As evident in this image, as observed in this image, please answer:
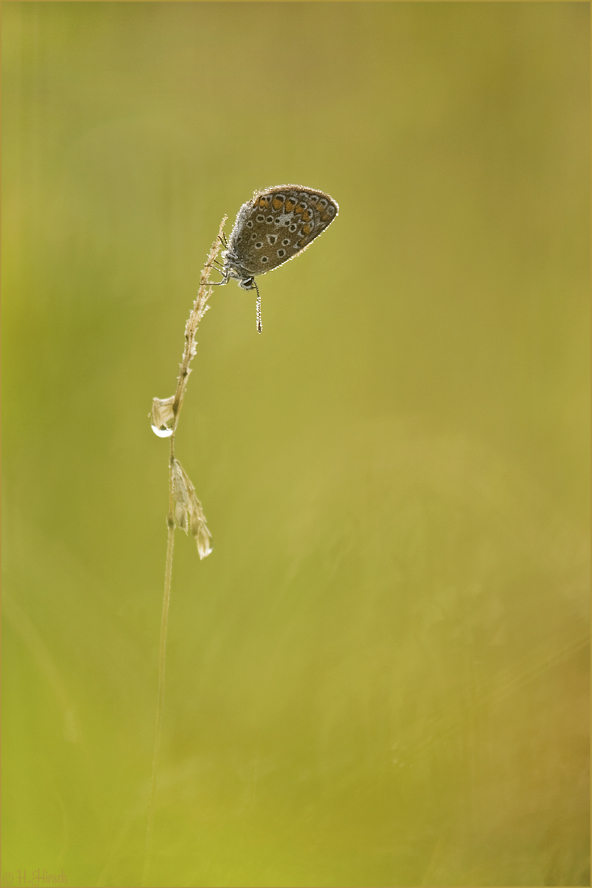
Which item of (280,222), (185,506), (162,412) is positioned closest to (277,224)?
(280,222)

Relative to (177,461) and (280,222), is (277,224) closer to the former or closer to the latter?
(280,222)

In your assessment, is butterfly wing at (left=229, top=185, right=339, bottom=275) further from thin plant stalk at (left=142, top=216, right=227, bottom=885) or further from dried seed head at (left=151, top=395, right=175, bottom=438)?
dried seed head at (left=151, top=395, right=175, bottom=438)

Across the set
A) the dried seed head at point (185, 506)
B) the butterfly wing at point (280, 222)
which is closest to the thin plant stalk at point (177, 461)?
the dried seed head at point (185, 506)

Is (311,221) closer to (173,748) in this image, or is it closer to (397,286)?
(397,286)

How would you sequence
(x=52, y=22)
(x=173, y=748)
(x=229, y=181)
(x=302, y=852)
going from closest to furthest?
1. (x=302, y=852)
2. (x=173, y=748)
3. (x=52, y=22)
4. (x=229, y=181)

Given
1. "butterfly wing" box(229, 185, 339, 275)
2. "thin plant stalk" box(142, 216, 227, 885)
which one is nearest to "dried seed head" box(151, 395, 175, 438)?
"thin plant stalk" box(142, 216, 227, 885)

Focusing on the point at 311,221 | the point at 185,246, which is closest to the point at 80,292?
the point at 185,246

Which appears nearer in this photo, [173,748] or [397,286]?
[173,748]

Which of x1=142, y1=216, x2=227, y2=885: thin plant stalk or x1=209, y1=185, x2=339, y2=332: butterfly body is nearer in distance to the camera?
x1=142, y1=216, x2=227, y2=885: thin plant stalk

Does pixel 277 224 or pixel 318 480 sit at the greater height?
pixel 277 224
